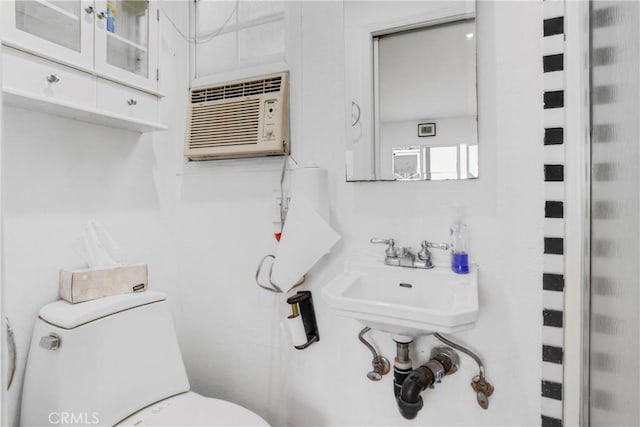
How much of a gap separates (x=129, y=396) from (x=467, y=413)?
107 centimetres

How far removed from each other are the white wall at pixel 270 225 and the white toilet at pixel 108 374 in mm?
119

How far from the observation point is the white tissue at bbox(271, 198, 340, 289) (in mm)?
1185

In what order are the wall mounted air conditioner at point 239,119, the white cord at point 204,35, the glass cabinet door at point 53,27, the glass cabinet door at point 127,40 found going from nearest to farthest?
the glass cabinet door at point 53,27
the glass cabinet door at point 127,40
the wall mounted air conditioner at point 239,119
the white cord at point 204,35

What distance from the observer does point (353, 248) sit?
1.26 metres

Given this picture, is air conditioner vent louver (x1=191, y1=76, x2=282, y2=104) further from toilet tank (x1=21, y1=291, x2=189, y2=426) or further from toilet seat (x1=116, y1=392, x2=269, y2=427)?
toilet seat (x1=116, y1=392, x2=269, y2=427)

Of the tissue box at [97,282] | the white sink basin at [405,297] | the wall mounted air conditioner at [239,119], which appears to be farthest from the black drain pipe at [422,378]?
the tissue box at [97,282]

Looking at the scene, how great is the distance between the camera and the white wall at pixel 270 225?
3.43 ft

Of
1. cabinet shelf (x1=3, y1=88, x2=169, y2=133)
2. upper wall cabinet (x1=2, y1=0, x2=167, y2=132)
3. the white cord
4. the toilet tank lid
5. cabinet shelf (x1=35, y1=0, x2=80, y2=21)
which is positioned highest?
the white cord

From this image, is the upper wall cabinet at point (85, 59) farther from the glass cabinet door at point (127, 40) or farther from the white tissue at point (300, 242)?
the white tissue at point (300, 242)

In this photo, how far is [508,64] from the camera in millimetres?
1049

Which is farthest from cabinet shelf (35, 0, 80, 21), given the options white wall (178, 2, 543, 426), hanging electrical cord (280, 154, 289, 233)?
hanging electrical cord (280, 154, 289, 233)

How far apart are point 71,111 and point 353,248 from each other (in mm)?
1024

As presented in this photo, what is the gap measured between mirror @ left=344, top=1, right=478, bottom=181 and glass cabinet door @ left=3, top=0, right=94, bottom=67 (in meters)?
0.86

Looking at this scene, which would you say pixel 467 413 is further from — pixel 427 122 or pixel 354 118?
pixel 354 118
